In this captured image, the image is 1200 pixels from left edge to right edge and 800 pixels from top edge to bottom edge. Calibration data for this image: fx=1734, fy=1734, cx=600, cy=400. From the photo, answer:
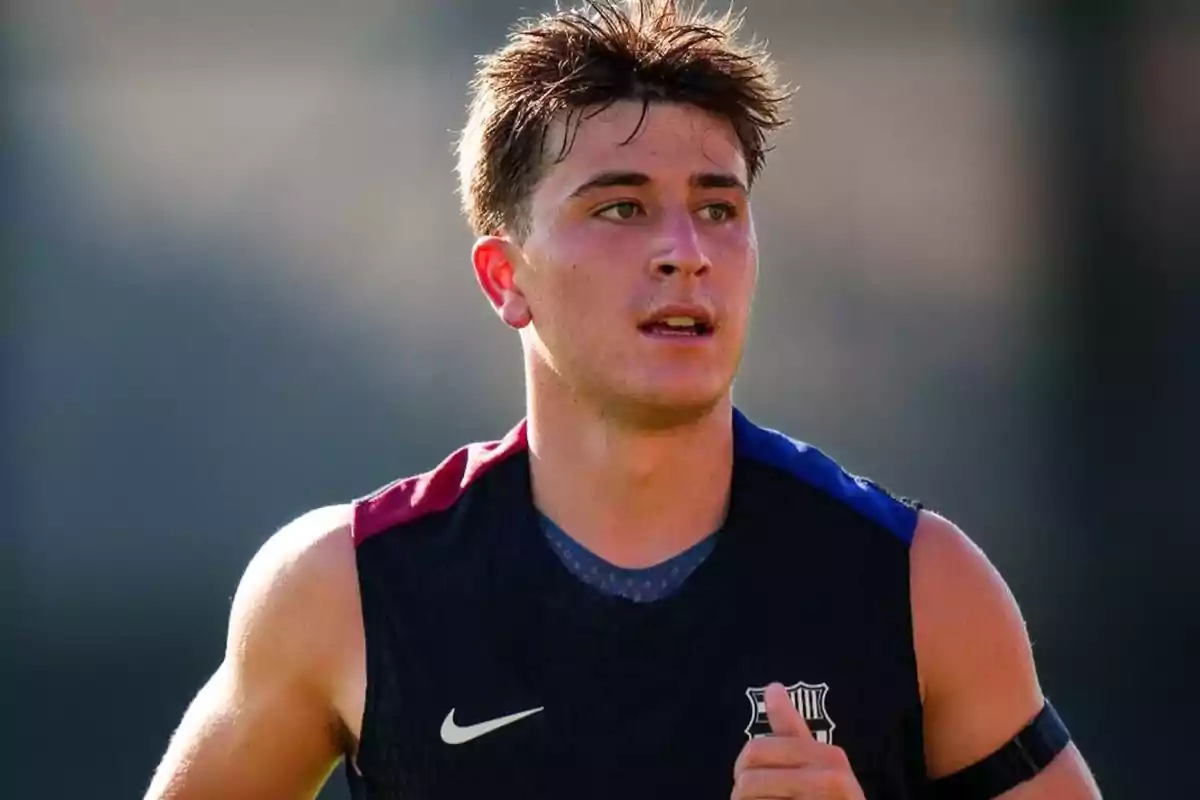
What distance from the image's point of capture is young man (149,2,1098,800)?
7.96ft

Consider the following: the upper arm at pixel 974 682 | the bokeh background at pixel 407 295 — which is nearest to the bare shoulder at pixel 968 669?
the upper arm at pixel 974 682

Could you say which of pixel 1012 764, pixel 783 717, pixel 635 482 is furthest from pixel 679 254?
pixel 1012 764

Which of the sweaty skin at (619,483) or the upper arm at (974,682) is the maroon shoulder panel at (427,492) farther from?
the upper arm at (974,682)

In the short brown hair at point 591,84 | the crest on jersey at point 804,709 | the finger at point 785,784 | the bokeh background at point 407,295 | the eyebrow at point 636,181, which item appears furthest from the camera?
the bokeh background at point 407,295

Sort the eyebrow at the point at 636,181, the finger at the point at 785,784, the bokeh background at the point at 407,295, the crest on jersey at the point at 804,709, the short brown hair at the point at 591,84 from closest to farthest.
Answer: the finger at the point at 785,784
the crest on jersey at the point at 804,709
the eyebrow at the point at 636,181
the short brown hair at the point at 591,84
the bokeh background at the point at 407,295

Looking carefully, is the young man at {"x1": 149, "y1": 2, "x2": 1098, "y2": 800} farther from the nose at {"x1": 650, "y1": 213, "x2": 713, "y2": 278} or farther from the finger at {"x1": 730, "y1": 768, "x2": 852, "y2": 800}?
the finger at {"x1": 730, "y1": 768, "x2": 852, "y2": 800}

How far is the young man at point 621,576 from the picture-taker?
7.96 ft

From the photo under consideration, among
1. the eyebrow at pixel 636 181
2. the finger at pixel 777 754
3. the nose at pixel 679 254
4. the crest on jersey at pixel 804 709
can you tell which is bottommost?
the crest on jersey at pixel 804 709

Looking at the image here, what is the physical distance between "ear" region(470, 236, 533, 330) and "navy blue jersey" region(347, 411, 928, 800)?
0.28m

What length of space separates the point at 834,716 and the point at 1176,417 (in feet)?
11.7

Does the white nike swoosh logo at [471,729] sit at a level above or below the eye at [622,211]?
below

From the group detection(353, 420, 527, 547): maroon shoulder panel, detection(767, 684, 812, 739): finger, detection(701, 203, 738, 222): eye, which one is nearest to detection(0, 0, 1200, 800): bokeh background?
detection(353, 420, 527, 547): maroon shoulder panel

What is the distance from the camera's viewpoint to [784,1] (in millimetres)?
5824

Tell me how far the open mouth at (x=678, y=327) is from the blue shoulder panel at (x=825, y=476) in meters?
0.31
